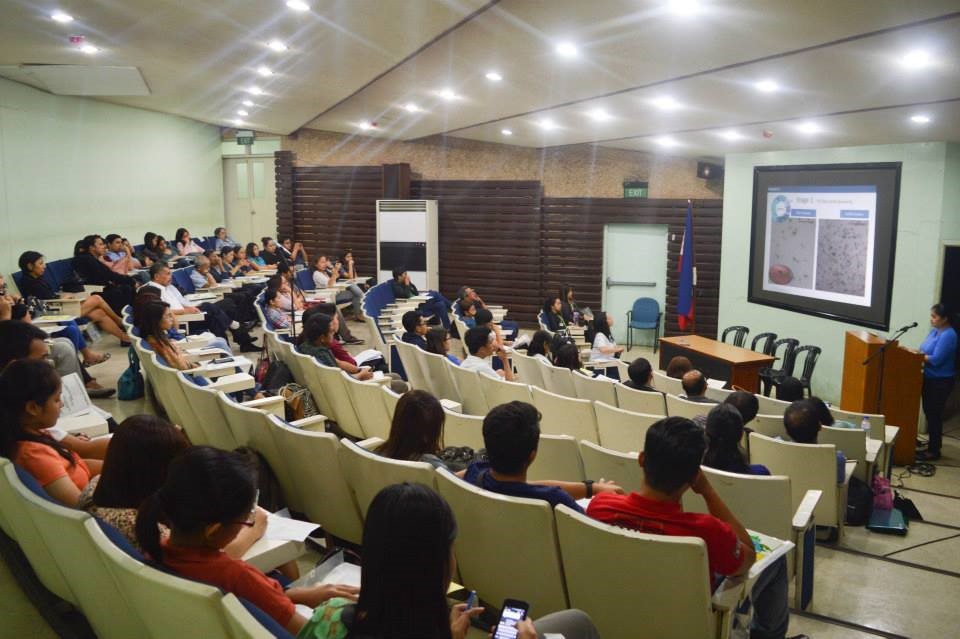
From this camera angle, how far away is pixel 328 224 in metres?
16.0

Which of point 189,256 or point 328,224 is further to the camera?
point 328,224

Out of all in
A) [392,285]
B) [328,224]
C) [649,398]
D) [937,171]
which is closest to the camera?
[649,398]

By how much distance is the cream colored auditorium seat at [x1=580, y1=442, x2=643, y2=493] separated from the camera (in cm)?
341

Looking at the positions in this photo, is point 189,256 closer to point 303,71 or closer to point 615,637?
Answer: point 303,71

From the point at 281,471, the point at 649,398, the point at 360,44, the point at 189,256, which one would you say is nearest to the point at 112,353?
the point at 189,256

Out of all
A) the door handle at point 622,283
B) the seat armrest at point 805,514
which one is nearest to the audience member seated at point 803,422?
the seat armrest at point 805,514

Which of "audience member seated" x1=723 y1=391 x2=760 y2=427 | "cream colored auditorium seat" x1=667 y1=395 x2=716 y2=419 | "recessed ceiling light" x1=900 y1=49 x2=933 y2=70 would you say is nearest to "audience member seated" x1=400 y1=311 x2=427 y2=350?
"cream colored auditorium seat" x1=667 y1=395 x2=716 y2=419

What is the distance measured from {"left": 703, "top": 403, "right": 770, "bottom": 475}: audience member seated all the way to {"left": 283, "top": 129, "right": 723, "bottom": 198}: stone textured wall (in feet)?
31.4

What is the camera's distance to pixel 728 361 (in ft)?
27.7

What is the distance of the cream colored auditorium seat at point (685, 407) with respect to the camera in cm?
488

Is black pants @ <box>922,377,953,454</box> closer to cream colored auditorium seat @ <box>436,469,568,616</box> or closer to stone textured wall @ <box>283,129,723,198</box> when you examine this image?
stone textured wall @ <box>283,129,723,198</box>

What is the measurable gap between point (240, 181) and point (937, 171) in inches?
538

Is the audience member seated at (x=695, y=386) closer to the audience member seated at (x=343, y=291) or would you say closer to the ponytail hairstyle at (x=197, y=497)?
the ponytail hairstyle at (x=197, y=497)

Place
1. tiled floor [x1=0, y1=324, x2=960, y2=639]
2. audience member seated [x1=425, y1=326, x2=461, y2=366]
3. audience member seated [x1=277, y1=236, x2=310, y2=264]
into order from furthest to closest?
audience member seated [x1=277, y1=236, x2=310, y2=264]
audience member seated [x1=425, y1=326, x2=461, y2=366]
tiled floor [x1=0, y1=324, x2=960, y2=639]
